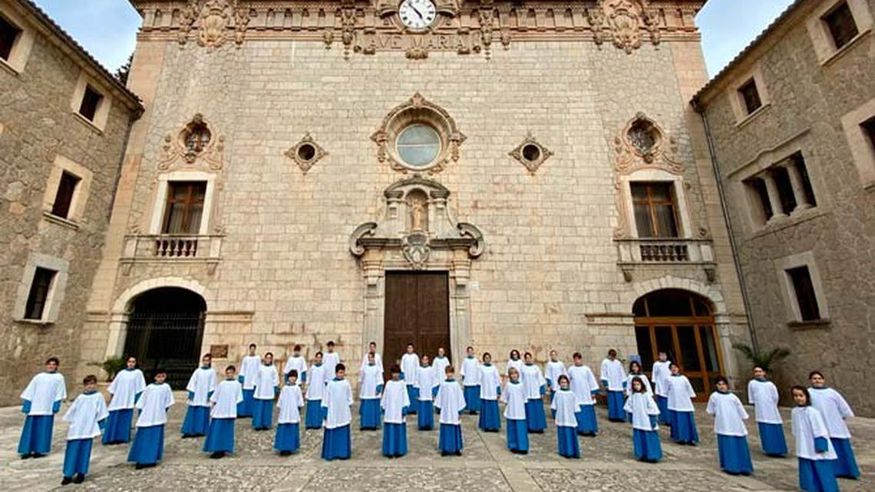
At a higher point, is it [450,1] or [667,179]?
[450,1]

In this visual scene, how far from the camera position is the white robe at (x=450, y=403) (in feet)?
22.6

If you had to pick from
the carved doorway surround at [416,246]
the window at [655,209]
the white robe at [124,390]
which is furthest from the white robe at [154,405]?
the window at [655,209]

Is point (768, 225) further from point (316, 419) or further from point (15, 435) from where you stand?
point (15, 435)

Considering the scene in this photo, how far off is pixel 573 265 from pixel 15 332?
14.9m

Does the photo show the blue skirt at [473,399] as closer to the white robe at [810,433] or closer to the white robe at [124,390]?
the white robe at [810,433]

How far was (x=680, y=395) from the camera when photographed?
26.0 ft

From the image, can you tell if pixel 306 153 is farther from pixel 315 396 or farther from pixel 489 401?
pixel 489 401

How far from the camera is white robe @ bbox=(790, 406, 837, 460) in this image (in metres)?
5.21

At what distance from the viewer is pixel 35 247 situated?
A: 34.4 feet

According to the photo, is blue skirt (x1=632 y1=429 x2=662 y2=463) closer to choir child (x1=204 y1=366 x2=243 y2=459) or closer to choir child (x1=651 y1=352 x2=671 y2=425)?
choir child (x1=651 y1=352 x2=671 y2=425)

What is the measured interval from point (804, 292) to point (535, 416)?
27.5ft

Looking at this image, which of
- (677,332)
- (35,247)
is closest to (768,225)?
(677,332)

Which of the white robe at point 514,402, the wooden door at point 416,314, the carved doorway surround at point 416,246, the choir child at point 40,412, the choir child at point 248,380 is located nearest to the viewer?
the choir child at point 40,412

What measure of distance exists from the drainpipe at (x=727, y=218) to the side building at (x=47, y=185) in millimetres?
19308
